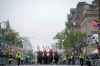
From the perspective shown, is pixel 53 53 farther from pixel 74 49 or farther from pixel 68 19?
pixel 68 19

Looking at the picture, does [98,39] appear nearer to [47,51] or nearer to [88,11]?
[47,51]

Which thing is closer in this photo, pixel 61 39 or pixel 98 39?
pixel 98 39

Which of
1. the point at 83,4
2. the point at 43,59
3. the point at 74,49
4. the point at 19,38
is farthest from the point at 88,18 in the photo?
the point at 43,59

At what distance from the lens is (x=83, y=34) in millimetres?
103562

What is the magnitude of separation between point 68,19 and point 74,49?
55563mm

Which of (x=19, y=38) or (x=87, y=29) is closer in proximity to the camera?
(x=87, y=29)

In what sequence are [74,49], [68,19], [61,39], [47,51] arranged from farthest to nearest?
[68,19], [61,39], [74,49], [47,51]

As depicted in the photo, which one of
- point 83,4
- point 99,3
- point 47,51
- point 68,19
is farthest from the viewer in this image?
point 68,19

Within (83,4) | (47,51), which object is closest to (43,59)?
(47,51)

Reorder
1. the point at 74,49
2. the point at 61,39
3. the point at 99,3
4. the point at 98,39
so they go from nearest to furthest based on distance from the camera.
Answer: the point at 98,39, the point at 99,3, the point at 74,49, the point at 61,39

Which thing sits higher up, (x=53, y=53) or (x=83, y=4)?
(x=83, y=4)

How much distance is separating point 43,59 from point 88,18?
57710 millimetres

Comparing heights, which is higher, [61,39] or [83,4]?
[83,4]

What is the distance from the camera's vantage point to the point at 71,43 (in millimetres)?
105188
